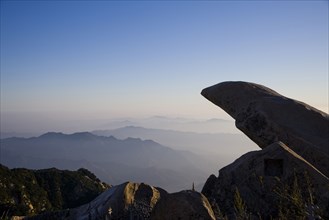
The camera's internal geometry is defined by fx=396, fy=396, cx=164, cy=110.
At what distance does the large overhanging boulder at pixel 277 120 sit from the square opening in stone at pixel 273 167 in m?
4.82

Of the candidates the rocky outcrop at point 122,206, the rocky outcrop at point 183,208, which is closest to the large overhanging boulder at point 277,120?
the rocky outcrop at point 122,206

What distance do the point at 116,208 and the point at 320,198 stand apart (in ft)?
18.2

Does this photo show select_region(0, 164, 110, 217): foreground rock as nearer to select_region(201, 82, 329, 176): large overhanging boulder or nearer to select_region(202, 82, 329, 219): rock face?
select_region(202, 82, 329, 219): rock face

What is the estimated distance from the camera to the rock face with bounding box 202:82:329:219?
10539 millimetres

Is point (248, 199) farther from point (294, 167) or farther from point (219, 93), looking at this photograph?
point (219, 93)

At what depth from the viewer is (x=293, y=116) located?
20.1m

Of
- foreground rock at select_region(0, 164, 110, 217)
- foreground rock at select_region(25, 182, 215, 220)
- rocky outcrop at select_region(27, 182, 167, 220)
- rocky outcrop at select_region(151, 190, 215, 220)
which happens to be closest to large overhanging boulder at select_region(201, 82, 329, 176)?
rocky outcrop at select_region(27, 182, 167, 220)

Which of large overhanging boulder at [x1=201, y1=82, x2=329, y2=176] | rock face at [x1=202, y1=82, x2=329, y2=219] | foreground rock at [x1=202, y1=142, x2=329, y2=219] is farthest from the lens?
large overhanging boulder at [x1=201, y1=82, x2=329, y2=176]

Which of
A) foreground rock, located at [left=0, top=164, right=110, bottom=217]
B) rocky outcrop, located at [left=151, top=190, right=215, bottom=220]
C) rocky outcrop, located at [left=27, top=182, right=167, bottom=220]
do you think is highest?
rocky outcrop, located at [left=151, top=190, right=215, bottom=220]

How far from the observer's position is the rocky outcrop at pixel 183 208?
28.8 feet

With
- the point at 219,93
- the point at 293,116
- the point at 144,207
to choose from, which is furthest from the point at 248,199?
the point at 219,93

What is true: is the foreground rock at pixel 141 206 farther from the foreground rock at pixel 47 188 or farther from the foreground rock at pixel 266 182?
the foreground rock at pixel 47 188

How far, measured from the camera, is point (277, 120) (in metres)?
19.5

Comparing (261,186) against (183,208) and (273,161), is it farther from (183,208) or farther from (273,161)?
(183,208)
